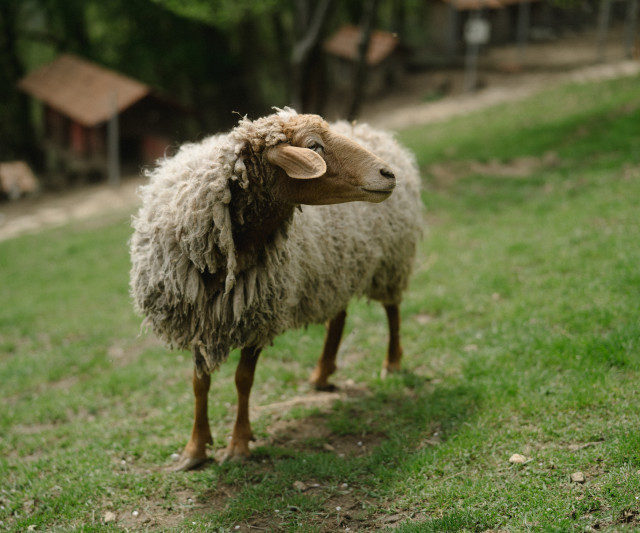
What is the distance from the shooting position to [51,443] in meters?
5.14

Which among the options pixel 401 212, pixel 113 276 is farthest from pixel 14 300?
pixel 401 212

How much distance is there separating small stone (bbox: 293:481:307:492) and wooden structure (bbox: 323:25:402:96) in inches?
863

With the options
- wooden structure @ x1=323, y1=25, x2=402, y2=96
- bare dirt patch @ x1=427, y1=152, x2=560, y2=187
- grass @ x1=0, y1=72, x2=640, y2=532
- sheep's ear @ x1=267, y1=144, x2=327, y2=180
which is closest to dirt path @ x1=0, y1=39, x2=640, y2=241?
wooden structure @ x1=323, y1=25, x2=402, y2=96

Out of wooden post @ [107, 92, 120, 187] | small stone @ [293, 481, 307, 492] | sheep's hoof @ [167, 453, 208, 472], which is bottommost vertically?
wooden post @ [107, 92, 120, 187]

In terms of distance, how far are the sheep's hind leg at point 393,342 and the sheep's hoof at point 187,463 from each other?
1927mm

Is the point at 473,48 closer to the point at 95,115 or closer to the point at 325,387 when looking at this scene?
the point at 95,115

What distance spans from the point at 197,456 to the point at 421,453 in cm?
166

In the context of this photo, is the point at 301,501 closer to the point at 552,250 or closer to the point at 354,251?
the point at 354,251

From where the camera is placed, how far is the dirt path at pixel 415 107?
57.8 ft

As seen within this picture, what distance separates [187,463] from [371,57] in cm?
2204

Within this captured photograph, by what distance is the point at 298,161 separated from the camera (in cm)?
357

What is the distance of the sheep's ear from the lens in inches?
138

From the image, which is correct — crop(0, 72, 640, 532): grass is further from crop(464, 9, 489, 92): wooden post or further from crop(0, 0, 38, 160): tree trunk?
crop(0, 0, 38, 160): tree trunk

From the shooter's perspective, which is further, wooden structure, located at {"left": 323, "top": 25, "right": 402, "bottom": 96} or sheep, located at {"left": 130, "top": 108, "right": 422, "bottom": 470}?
wooden structure, located at {"left": 323, "top": 25, "right": 402, "bottom": 96}
